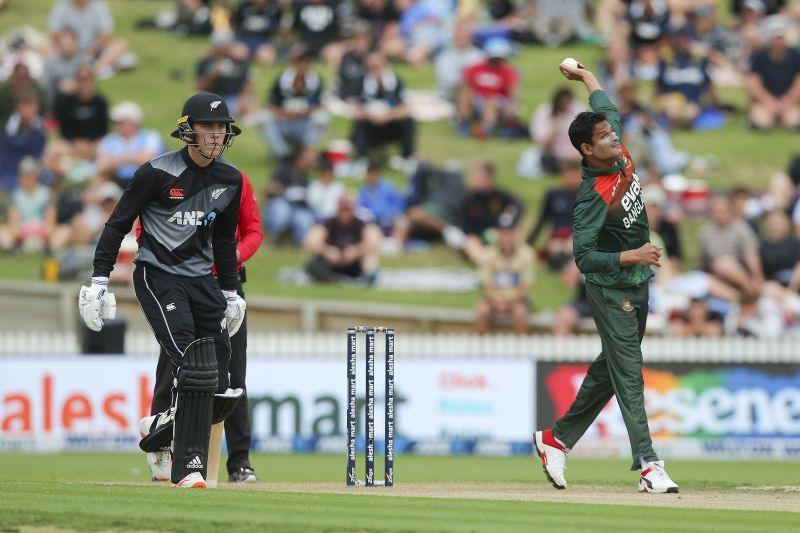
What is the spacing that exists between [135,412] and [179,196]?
8.52 metres

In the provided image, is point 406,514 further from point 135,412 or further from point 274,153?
point 274,153

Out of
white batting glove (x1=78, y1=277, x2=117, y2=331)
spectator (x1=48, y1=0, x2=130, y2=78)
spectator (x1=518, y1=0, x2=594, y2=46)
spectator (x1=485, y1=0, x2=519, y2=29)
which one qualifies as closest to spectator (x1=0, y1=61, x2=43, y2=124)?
spectator (x1=48, y1=0, x2=130, y2=78)

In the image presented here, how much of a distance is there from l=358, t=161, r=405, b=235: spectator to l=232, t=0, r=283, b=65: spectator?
5.44 m

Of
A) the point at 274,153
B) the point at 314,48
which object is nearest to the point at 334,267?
the point at 274,153

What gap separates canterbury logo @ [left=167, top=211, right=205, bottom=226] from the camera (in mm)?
10078

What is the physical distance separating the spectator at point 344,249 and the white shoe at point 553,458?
10662 mm

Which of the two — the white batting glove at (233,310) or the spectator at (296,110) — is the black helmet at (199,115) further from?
the spectator at (296,110)

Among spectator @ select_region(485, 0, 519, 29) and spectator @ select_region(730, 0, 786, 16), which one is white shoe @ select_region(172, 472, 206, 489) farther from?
spectator @ select_region(730, 0, 786, 16)

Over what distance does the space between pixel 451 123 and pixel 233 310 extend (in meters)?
16.2

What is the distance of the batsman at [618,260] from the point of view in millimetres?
10469

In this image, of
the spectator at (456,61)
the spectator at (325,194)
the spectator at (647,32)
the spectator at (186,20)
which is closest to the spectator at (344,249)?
the spectator at (325,194)

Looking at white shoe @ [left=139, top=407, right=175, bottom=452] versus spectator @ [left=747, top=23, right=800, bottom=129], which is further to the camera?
spectator @ [left=747, top=23, right=800, bottom=129]

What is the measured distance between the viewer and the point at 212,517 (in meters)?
8.23

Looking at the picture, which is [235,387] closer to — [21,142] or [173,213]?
[173,213]
